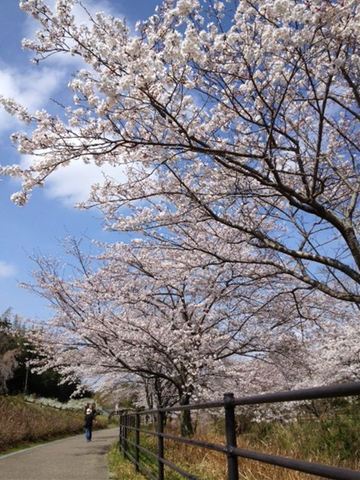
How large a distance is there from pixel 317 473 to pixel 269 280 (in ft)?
30.0

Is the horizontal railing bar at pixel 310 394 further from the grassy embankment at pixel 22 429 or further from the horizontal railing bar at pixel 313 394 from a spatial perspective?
the grassy embankment at pixel 22 429

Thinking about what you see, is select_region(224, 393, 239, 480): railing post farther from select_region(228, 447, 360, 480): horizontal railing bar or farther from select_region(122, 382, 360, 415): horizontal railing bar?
select_region(228, 447, 360, 480): horizontal railing bar

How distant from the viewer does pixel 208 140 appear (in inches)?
271

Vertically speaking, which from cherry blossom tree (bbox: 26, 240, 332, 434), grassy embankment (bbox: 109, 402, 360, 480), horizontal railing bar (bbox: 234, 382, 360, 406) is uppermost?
cherry blossom tree (bbox: 26, 240, 332, 434)

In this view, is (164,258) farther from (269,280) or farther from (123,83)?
(123,83)

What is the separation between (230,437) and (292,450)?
5.68 metres

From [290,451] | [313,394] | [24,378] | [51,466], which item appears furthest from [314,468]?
[24,378]

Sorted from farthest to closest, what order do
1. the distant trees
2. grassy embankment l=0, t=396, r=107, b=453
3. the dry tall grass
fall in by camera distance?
1. the distant trees
2. grassy embankment l=0, t=396, r=107, b=453
3. the dry tall grass

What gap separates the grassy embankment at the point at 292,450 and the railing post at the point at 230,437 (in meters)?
2.73

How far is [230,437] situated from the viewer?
3039 mm

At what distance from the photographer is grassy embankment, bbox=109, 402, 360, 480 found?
627 centimetres

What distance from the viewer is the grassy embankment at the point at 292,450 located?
6266mm

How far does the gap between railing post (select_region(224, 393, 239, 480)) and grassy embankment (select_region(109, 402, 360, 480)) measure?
2726 millimetres

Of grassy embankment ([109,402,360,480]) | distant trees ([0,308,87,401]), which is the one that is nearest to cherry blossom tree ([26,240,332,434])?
grassy embankment ([109,402,360,480])
